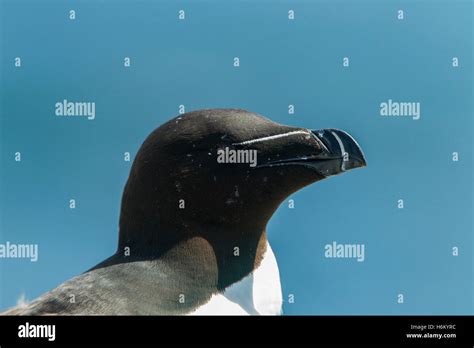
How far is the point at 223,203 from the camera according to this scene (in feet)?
21.9

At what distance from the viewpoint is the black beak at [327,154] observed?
6688 mm

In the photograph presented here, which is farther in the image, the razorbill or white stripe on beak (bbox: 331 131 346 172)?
white stripe on beak (bbox: 331 131 346 172)

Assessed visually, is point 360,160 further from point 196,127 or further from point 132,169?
point 132,169

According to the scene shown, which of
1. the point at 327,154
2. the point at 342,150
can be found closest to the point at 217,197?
the point at 327,154

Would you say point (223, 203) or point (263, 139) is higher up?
point (263, 139)

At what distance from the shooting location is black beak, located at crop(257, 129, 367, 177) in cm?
669

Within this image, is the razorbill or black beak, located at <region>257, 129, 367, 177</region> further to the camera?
black beak, located at <region>257, 129, 367, 177</region>

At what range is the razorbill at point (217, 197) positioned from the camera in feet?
20.7

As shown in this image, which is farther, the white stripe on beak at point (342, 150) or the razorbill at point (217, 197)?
the white stripe on beak at point (342, 150)

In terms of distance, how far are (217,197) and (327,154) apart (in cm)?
107

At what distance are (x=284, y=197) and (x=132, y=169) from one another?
4.79 feet

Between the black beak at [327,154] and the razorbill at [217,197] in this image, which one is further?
the black beak at [327,154]
